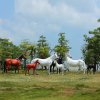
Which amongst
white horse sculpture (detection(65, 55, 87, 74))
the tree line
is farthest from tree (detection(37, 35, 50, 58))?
white horse sculpture (detection(65, 55, 87, 74))

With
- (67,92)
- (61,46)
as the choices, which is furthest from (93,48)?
(67,92)

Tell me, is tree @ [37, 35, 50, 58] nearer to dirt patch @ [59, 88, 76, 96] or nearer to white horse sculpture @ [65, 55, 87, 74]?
white horse sculpture @ [65, 55, 87, 74]

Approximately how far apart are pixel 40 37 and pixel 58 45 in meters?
4.46

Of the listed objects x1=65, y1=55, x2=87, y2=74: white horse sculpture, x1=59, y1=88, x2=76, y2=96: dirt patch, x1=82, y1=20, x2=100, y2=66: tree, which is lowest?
x1=59, y1=88, x2=76, y2=96: dirt patch

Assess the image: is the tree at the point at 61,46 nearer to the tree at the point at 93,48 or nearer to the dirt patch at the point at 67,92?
the tree at the point at 93,48

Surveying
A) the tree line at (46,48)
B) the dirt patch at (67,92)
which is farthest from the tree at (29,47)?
the dirt patch at (67,92)

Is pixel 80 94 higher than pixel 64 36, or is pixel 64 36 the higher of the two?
pixel 64 36

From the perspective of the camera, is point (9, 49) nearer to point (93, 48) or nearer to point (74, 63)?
point (93, 48)

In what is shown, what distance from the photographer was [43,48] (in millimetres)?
73312

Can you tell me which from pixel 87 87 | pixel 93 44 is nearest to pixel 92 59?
pixel 93 44

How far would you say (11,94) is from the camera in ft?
75.3

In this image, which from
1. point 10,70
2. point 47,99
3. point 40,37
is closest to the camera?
point 47,99

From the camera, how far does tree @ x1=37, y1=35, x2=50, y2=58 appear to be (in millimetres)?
72562

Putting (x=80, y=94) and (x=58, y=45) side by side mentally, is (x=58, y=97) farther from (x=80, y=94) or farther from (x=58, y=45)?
(x=58, y=45)
